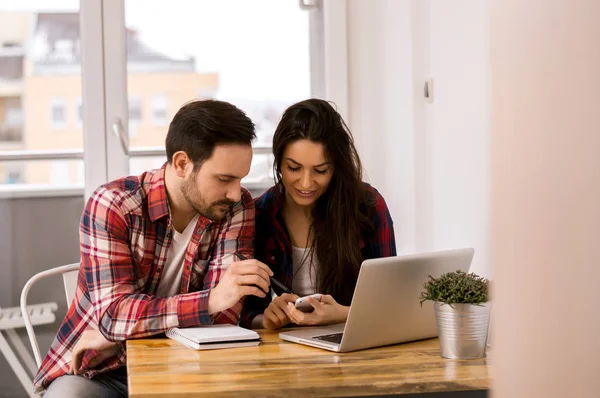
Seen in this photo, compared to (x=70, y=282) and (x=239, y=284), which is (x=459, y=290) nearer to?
(x=239, y=284)

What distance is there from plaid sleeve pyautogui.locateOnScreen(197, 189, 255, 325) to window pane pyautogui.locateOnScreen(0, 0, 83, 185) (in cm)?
127

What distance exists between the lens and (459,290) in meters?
1.45

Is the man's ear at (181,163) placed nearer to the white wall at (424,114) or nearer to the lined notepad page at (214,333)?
the lined notepad page at (214,333)

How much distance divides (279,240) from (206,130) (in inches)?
15.4

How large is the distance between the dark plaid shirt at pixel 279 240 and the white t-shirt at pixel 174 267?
0.21 m

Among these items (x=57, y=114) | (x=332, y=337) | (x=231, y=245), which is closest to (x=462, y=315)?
(x=332, y=337)

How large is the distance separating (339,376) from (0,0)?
2.22 meters

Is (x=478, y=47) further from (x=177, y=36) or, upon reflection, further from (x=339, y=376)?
(x=177, y=36)

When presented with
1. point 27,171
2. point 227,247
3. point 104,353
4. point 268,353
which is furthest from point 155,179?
point 27,171

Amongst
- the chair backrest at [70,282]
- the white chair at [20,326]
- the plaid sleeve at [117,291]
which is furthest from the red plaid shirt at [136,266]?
the white chair at [20,326]

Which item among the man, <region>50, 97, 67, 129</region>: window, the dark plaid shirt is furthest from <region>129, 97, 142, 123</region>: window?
the man

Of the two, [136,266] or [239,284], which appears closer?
[239,284]

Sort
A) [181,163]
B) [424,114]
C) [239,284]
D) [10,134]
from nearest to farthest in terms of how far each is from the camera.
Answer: [239,284]
[181,163]
[424,114]
[10,134]

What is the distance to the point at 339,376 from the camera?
4.38ft
